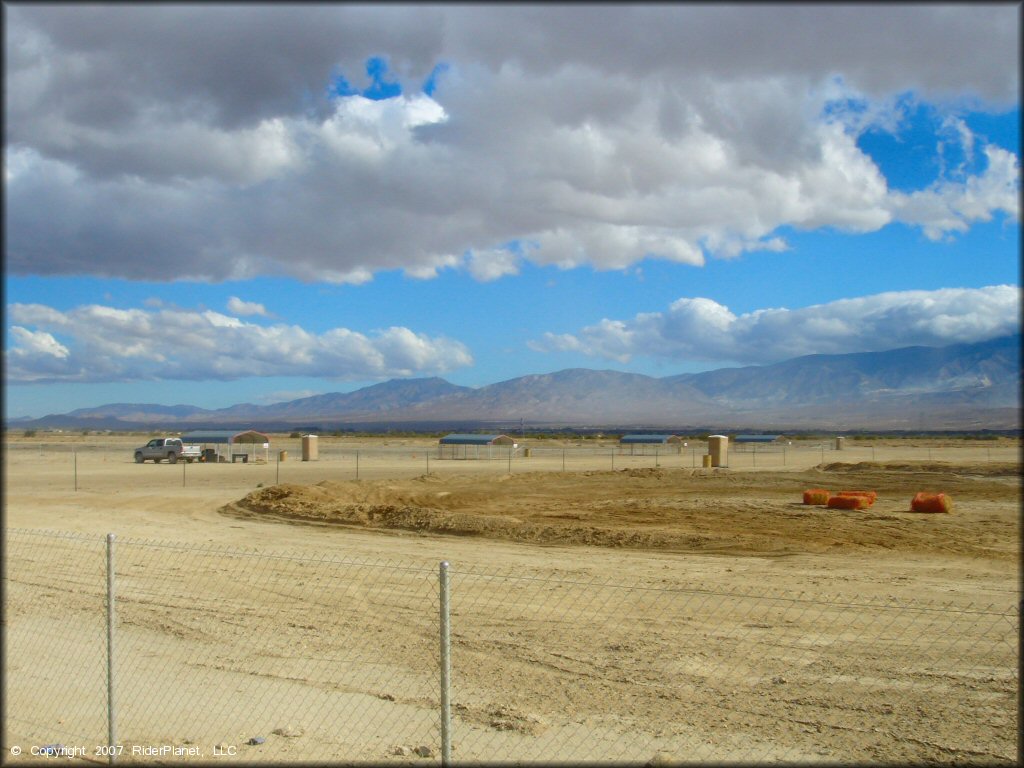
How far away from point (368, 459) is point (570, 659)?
61490 mm

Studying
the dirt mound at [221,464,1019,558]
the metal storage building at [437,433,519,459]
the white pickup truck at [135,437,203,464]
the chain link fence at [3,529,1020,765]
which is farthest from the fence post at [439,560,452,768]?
the metal storage building at [437,433,519,459]

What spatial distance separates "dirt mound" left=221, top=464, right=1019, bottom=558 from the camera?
73.9 ft

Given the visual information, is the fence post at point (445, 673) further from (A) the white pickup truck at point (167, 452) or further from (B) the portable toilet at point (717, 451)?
(A) the white pickup truck at point (167, 452)

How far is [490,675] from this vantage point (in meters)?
10.7

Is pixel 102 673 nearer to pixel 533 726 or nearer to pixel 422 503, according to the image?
pixel 533 726

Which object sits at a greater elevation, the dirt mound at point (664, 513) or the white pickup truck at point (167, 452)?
the white pickup truck at point (167, 452)

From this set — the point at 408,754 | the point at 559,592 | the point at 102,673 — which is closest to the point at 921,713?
the point at 408,754

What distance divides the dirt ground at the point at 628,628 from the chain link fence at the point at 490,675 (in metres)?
0.04

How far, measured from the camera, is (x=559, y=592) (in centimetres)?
1584

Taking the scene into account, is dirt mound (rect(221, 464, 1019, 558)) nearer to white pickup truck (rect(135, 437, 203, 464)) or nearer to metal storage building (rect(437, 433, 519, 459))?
white pickup truck (rect(135, 437, 203, 464))

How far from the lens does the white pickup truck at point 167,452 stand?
67625mm

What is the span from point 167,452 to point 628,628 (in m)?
60.9

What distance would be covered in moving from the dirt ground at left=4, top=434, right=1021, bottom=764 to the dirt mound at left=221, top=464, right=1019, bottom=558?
0.16 m

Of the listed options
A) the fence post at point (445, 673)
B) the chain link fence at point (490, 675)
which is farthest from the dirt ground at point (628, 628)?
the fence post at point (445, 673)
